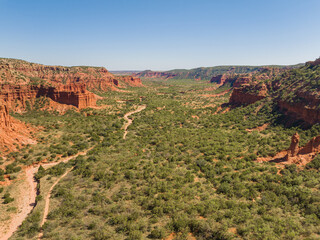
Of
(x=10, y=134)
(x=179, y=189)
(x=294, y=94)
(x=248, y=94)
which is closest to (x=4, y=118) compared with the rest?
(x=10, y=134)

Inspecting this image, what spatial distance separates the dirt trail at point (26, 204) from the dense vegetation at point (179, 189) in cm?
143

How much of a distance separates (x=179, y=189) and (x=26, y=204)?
2048 cm

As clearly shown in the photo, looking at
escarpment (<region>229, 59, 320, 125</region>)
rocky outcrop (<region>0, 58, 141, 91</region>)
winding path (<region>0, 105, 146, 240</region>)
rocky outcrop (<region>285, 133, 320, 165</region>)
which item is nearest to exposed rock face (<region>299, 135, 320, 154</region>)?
rocky outcrop (<region>285, 133, 320, 165</region>)

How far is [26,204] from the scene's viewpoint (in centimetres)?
2119

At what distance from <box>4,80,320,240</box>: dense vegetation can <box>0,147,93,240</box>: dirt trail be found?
143cm

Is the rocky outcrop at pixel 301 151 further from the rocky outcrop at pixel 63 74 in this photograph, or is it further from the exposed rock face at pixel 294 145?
the rocky outcrop at pixel 63 74

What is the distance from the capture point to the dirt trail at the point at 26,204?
17.1 metres

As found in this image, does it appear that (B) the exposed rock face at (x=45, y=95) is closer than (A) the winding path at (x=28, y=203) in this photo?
No

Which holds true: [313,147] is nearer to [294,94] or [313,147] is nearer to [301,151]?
[301,151]

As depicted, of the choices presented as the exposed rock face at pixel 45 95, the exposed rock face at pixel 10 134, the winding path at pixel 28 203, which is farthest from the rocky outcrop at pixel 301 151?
the exposed rock face at pixel 45 95

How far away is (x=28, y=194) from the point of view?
23094 mm

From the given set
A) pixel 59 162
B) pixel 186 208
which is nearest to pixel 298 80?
pixel 186 208

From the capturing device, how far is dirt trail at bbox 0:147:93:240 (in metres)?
17.1

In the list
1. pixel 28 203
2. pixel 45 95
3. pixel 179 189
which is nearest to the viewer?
pixel 28 203
